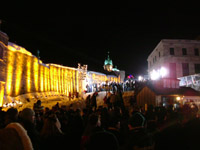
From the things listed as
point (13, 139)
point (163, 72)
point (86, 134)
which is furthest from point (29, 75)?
point (13, 139)

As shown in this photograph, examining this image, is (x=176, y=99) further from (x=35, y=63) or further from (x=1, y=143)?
(x=35, y=63)

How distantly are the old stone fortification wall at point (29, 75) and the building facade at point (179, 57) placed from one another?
24.3m

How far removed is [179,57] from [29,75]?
99.8 feet

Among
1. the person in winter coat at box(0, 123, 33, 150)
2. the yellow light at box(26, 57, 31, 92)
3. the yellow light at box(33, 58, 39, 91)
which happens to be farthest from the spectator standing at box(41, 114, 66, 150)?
the yellow light at box(33, 58, 39, 91)

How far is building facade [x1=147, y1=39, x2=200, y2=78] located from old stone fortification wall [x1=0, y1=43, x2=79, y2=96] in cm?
2432

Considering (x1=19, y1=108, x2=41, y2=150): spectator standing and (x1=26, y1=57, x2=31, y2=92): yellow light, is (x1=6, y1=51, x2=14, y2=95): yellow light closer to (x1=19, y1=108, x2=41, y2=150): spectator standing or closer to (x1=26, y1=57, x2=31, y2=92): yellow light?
(x1=26, y1=57, x2=31, y2=92): yellow light

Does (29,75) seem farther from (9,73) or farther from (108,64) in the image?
(108,64)

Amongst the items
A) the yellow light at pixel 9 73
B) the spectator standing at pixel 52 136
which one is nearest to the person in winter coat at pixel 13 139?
the spectator standing at pixel 52 136

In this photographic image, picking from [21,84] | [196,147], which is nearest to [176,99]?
[196,147]

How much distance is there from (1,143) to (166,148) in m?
4.29

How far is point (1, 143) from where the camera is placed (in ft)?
6.59

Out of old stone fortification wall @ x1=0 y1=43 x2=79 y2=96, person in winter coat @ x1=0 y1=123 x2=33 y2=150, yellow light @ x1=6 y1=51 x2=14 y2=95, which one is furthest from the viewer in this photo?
old stone fortification wall @ x1=0 y1=43 x2=79 y2=96

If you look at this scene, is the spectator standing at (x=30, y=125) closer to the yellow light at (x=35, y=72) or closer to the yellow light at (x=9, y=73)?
the yellow light at (x=9, y=73)

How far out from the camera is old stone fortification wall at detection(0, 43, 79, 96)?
24406 millimetres
